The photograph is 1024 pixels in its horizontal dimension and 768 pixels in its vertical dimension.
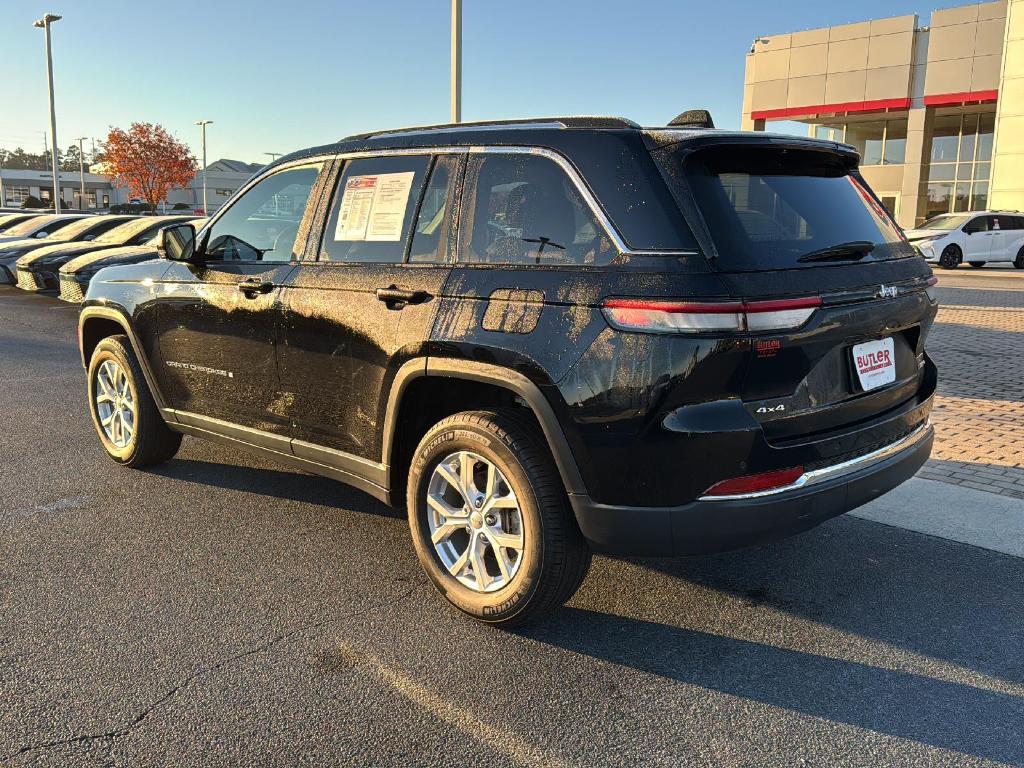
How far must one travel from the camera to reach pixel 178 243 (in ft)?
15.2

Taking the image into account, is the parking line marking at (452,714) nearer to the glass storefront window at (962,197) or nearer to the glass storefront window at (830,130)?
the glass storefront window at (962,197)

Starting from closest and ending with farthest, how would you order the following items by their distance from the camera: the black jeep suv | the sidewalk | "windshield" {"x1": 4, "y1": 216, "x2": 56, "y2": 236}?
the black jeep suv, the sidewalk, "windshield" {"x1": 4, "y1": 216, "x2": 56, "y2": 236}

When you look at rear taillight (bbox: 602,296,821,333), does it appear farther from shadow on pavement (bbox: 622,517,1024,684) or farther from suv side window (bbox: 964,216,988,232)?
suv side window (bbox: 964,216,988,232)

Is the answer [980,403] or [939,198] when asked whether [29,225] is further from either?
[939,198]

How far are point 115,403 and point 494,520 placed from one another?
124 inches

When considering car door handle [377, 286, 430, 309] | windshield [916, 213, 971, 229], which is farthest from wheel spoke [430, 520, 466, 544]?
windshield [916, 213, 971, 229]

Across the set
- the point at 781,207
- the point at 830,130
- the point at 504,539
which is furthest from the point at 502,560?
the point at 830,130

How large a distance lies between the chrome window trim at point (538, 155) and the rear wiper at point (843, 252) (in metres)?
0.56

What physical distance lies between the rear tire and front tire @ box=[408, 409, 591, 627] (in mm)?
25382

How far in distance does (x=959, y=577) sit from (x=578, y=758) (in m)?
2.23

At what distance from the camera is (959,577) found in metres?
3.90

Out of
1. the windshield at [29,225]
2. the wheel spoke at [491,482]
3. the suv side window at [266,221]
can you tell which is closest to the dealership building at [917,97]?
the windshield at [29,225]

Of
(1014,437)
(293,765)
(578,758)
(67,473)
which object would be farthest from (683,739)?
(1014,437)

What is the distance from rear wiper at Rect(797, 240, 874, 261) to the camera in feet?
10.4
